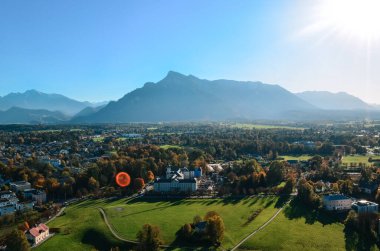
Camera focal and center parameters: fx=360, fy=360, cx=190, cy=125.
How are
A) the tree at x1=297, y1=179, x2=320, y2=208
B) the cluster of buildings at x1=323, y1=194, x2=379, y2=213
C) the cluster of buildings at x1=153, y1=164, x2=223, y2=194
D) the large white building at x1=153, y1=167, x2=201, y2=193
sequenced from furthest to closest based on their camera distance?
1. the cluster of buildings at x1=153, y1=164, x2=223, y2=194
2. the large white building at x1=153, y1=167, x2=201, y2=193
3. the tree at x1=297, y1=179, x2=320, y2=208
4. the cluster of buildings at x1=323, y1=194, x2=379, y2=213

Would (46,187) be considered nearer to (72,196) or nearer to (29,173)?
(72,196)

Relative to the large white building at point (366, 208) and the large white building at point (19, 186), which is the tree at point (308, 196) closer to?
the large white building at point (366, 208)

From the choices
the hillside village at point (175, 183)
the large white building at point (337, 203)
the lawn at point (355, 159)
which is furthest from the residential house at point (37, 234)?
the lawn at point (355, 159)

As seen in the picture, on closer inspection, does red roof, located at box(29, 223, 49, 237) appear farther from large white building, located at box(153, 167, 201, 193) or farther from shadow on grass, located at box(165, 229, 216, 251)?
large white building, located at box(153, 167, 201, 193)

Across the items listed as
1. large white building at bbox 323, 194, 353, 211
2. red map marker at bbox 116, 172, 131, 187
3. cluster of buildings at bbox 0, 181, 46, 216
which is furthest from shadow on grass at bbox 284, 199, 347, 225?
cluster of buildings at bbox 0, 181, 46, 216

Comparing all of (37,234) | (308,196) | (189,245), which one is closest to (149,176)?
(308,196)

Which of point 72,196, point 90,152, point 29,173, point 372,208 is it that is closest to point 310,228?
point 372,208
